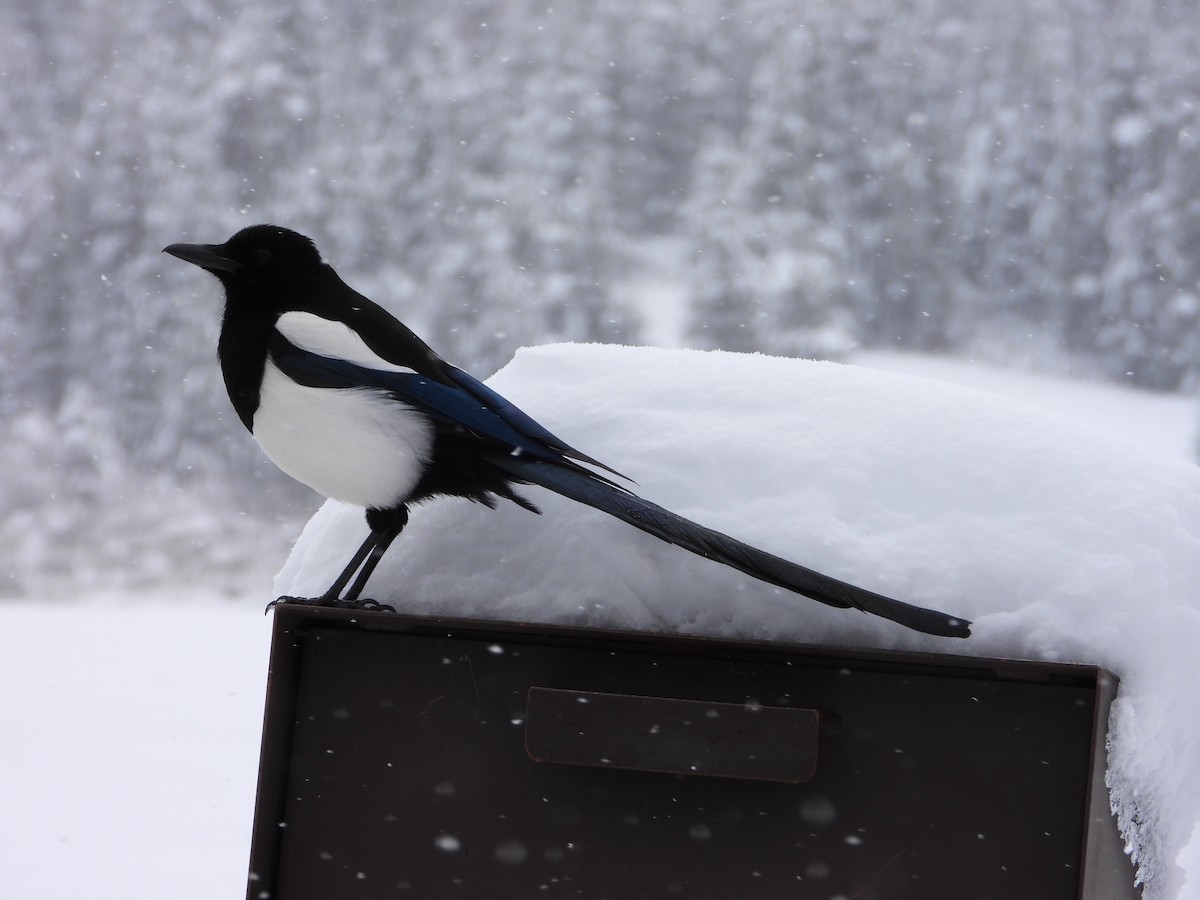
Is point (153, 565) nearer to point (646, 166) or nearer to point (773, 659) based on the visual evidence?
point (646, 166)

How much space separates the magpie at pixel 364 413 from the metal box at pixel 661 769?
90 mm

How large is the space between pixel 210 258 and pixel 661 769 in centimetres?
63

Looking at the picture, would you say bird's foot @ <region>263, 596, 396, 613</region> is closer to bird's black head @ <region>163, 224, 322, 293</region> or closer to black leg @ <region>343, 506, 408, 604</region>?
black leg @ <region>343, 506, 408, 604</region>

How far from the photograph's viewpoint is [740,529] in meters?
0.73

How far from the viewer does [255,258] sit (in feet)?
3.29

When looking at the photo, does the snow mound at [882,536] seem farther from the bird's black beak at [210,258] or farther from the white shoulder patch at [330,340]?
the bird's black beak at [210,258]

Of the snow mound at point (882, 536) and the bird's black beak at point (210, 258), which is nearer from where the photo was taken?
the snow mound at point (882, 536)

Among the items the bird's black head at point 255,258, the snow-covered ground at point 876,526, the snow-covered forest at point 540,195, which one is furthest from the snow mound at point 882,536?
the snow-covered forest at point 540,195

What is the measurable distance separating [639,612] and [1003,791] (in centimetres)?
24

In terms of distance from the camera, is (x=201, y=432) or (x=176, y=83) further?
(x=176, y=83)

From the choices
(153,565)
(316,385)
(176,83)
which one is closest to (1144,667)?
(316,385)

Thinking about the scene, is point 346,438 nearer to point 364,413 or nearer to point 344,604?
point 364,413

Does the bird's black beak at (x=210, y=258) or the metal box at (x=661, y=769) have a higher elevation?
the bird's black beak at (x=210, y=258)

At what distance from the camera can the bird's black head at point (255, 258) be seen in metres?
1.00
